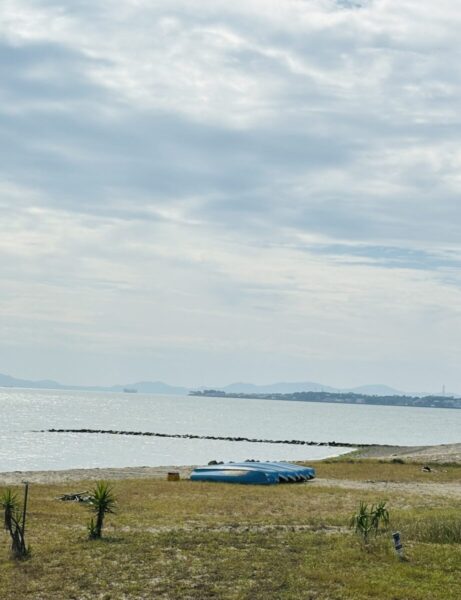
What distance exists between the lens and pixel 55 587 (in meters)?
14.8

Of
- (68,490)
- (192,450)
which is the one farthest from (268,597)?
(192,450)

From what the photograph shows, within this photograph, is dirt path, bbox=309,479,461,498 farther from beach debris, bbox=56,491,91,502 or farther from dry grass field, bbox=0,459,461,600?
beach debris, bbox=56,491,91,502

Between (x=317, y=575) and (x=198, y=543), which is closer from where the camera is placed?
(x=317, y=575)

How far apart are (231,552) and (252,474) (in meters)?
20.4

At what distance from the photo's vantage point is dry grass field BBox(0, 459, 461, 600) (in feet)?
48.4

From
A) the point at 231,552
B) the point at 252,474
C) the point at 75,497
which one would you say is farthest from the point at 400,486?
the point at 231,552

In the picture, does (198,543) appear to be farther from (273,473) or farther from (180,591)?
(273,473)

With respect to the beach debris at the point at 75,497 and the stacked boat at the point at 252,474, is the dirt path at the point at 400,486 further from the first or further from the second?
the beach debris at the point at 75,497

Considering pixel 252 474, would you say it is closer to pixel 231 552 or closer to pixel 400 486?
pixel 400 486

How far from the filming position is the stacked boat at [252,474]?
38031 millimetres

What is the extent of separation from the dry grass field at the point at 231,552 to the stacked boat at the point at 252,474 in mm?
7495

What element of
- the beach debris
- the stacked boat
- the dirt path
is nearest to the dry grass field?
the beach debris

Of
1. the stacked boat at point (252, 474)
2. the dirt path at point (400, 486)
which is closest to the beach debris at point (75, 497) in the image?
the stacked boat at point (252, 474)

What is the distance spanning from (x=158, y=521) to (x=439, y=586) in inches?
392
